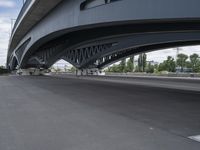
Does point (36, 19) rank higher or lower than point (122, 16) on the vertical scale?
higher

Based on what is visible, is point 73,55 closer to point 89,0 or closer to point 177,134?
point 89,0

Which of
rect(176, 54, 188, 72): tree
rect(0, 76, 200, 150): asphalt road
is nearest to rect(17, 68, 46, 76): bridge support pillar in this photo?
rect(176, 54, 188, 72): tree

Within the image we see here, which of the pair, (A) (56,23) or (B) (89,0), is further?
(A) (56,23)

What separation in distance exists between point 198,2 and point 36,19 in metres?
20.5

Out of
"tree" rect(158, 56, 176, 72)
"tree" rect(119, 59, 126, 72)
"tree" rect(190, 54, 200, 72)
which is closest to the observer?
"tree" rect(190, 54, 200, 72)

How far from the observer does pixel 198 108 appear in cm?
1104

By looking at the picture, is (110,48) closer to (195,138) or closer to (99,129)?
(99,129)

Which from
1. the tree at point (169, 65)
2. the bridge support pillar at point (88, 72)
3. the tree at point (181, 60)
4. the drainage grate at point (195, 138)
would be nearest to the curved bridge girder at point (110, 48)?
the bridge support pillar at point (88, 72)

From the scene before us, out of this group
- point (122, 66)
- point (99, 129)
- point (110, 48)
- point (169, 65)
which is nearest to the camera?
point (99, 129)

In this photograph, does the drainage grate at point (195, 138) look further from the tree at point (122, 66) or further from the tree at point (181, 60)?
the tree at point (122, 66)

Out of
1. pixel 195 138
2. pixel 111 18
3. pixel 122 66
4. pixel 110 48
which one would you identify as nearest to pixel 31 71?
pixel 110 48

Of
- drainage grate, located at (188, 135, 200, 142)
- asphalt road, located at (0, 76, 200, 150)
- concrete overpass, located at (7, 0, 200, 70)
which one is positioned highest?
concrete overpass, located at (7, 0, 200, 70)

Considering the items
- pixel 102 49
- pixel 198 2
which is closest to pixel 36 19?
pixel 198 2

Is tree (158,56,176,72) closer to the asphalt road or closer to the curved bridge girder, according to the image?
the curved bridge girder
